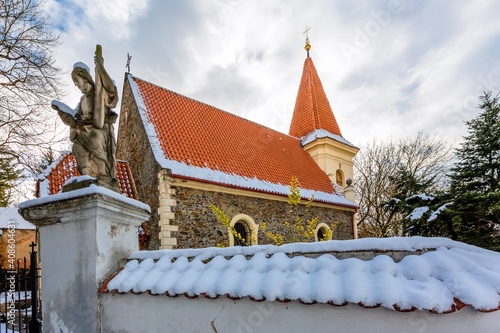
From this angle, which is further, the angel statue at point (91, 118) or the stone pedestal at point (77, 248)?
the angel statue at point (91, 118)

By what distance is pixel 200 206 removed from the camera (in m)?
8.85

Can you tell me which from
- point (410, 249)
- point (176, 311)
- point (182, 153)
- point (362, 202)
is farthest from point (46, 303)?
point (362, 202)

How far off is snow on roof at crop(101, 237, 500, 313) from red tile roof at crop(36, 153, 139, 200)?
16.1 ft

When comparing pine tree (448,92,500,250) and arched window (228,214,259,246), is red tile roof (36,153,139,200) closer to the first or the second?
arched window (228,214,259,246)

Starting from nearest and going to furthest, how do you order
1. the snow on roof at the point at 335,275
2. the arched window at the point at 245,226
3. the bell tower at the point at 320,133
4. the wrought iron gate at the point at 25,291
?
the snow on roof at the point at 335,275, the wrought iron gate at the point at 25,291, the arched window at the point at 245,226, the bell tower at the point at 320,133

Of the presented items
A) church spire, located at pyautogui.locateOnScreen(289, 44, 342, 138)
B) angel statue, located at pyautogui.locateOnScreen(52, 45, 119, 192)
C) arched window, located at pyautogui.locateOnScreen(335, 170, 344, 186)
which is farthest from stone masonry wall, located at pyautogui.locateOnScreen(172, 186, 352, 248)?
church spire, located at pyautogui.locateOnScreen(289, 44, 342, 138)

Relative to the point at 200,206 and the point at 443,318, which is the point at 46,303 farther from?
the point at 200,206

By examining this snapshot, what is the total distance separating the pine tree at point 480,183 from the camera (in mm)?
5699

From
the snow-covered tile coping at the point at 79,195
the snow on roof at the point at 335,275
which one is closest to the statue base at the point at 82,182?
the snow-covered tile coping at the point at 79,195

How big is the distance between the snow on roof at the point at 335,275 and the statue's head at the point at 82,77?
1.63 meters

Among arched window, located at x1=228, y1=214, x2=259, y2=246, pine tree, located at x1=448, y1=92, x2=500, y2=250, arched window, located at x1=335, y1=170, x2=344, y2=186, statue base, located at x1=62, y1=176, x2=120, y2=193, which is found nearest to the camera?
statue base, located at x1=62, y1=176, x2=120, y2=193

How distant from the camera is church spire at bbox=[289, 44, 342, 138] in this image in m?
17.0

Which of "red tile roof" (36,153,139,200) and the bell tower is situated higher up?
Result: the bell tower

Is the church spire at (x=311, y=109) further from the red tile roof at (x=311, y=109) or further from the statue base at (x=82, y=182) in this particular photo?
the statue base at (x=82, y=182)
